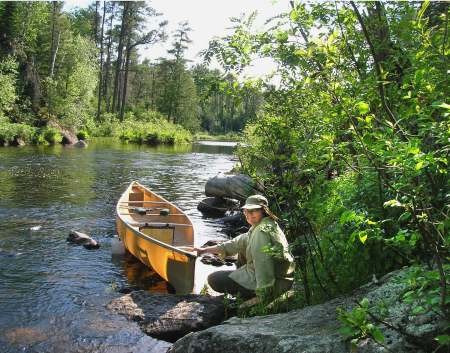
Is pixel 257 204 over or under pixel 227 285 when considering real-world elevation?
over

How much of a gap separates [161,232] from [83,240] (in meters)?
1.68

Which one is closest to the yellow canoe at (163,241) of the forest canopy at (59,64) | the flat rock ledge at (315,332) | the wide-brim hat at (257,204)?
the wide-brim hat at (257,204)

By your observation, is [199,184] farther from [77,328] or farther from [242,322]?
[242,322]

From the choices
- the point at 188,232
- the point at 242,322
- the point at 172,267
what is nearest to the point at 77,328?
the point at 172,267

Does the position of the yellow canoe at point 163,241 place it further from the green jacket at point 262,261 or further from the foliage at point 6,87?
the foliage at point 6,87

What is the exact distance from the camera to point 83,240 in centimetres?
783

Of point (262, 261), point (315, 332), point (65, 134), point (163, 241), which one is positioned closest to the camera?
point (315, 332)

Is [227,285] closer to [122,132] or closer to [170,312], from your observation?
[170,312]

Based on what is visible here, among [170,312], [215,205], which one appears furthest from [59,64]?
[170,312]

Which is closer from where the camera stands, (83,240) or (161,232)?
(161,232)

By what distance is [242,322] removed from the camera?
132 inches

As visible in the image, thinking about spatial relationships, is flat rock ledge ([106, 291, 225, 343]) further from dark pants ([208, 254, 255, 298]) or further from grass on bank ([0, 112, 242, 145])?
grass on bank ([0, 112, 242, 145])

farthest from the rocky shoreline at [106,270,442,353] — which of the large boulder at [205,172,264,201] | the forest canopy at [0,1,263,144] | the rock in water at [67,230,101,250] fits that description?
the forest canopy at [0,1,263,144]

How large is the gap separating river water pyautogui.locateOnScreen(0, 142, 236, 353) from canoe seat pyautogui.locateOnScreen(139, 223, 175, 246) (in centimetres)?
57
